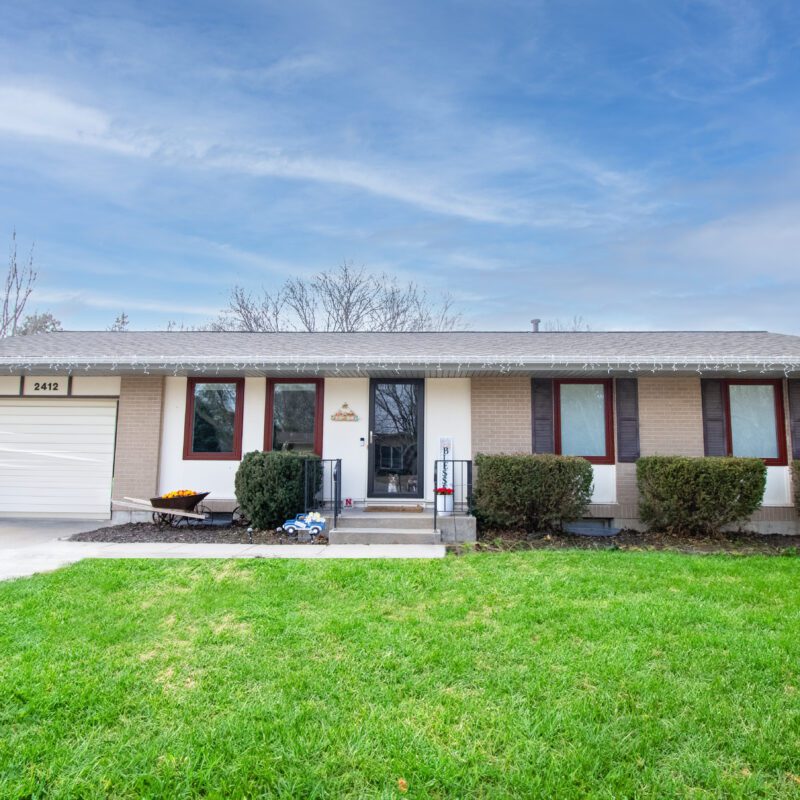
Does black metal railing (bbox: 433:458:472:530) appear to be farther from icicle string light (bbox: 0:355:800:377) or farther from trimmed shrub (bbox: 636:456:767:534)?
trimmed shrub (bbox: 636:456:767:534)

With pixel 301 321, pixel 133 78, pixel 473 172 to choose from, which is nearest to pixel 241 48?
pixel 133 78

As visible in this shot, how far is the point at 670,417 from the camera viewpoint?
815 cm

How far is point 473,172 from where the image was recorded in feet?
41.8

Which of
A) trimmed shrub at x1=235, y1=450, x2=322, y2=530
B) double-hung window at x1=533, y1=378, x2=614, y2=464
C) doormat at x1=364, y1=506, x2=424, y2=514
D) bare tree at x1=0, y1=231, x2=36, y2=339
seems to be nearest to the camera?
trimmed shrub at x1=235, y1=450, x2=322, y2=530

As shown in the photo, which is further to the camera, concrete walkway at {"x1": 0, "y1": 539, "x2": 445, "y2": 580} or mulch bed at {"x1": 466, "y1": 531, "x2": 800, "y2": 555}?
mulch bed at {"x1": 466, "y1": 531, "x2": 800, "y2": 555}

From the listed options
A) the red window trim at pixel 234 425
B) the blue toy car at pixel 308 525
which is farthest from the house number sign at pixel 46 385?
the blue toy car at pixel 308 525

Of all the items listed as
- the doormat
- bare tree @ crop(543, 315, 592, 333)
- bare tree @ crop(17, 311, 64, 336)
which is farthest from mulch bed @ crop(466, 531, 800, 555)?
bare tree @ crop(17, 311, 64, 336)

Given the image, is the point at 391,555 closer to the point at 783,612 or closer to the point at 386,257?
the point at 783,612

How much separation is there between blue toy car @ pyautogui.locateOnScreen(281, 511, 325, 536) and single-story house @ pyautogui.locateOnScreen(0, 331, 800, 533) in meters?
1.21

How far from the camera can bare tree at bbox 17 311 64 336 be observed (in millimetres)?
22328

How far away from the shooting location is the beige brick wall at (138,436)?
8414 millimetres

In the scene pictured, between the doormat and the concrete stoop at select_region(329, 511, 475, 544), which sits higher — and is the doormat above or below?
above

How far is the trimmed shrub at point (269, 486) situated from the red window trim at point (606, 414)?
161 inches

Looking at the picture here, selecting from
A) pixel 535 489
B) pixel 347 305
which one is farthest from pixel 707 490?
pixel 347 305
